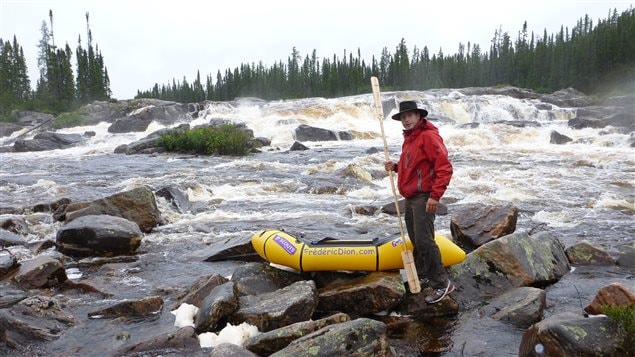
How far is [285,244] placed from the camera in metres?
6.50

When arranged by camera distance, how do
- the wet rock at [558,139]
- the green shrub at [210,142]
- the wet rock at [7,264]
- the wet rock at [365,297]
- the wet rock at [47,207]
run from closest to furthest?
the wet rock at [365,297] → the wet rock at [7,264] → the wet rock at [47,207] → the green shrub at [210,142] → the wet rock at [558,139]

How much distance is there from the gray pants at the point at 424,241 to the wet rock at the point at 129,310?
317 centimetres

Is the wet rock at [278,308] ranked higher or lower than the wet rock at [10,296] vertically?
lower

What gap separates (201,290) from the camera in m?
6.07

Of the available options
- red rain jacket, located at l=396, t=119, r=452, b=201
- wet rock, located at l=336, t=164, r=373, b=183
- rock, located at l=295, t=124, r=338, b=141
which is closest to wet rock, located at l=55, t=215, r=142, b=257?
red rain jacket, located at l=396, t=119, r=452, b=201

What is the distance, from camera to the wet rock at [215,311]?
16.9 feet

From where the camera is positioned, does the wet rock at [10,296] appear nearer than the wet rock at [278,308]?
No

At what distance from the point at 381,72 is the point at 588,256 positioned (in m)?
92.1

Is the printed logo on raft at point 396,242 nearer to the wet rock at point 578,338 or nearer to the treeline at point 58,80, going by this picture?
the wet rock at point 578,338

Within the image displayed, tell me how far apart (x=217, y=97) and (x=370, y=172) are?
86780 millimetres

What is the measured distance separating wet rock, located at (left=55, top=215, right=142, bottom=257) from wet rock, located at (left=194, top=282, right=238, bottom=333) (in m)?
3.82

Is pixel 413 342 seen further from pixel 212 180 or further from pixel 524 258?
pixel 212 180

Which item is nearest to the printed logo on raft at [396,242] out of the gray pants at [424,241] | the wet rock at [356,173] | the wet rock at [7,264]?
the gray pants at [424,241]

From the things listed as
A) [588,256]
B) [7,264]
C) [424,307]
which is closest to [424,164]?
[424,307]
